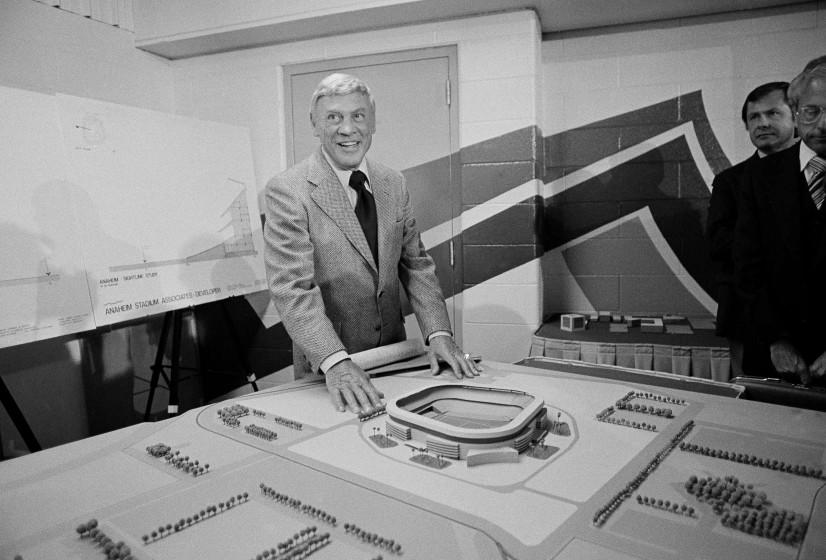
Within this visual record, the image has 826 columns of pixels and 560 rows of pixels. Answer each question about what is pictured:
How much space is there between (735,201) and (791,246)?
0.49 meters

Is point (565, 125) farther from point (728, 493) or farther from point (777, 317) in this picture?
point (728, 493)

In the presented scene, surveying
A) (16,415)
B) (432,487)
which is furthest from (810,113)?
(16,415)

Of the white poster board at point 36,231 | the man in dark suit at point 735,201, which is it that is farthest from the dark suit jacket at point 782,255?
the white poster board at point 36,231

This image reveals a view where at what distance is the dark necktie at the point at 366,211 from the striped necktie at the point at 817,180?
1.54 meters

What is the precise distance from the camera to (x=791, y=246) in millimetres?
2113

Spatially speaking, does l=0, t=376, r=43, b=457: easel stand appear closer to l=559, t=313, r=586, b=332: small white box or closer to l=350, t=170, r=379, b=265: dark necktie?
l=350, t=170, r=379, b=265: dark necktie

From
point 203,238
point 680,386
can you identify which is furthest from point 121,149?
point 680,386

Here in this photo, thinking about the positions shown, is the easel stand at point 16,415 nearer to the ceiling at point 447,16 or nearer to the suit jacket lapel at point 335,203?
the suit jacket lapel at point 335,203

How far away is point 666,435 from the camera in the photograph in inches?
51.9

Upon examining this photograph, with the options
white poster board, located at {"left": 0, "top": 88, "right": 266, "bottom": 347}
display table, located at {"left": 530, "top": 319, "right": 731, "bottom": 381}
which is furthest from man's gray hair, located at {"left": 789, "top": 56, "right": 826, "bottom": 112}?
white poster board, located at {"left": 0, "top": 88, "right": 266, "bottom": 347}

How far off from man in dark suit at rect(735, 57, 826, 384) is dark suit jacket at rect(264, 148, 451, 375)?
1202 mm

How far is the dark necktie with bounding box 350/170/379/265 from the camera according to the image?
2.09 m

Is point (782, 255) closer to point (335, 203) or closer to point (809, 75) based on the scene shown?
point (809, 75)

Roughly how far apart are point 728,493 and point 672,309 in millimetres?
2564
